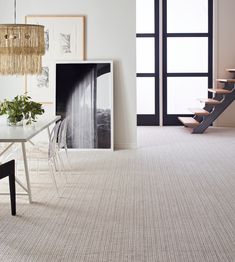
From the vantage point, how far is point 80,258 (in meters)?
3.84

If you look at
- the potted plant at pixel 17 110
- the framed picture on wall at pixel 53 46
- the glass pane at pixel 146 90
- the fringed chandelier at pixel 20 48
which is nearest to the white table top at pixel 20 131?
the potted plant at pixel 17 110

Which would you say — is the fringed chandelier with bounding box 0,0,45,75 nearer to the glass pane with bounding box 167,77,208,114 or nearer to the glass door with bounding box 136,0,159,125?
the glass door with bounding box 136,0,159,125

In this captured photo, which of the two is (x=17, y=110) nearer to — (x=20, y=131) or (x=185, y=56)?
(x=20, y=131)

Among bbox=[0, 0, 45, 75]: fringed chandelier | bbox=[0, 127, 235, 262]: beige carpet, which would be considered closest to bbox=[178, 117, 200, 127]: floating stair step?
bbox=[0, 127, 235, 262]: beige carpet

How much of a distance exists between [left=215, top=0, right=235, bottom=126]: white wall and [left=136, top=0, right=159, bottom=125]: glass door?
1331mm

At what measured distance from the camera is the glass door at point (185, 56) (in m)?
→ 11.9

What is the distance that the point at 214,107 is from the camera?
36.0ft

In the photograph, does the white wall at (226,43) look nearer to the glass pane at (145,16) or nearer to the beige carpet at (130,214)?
the glass pane at (145,16)

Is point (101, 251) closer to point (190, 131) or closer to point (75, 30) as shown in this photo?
point (75, 30)

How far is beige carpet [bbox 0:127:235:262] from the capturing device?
398 centimetres

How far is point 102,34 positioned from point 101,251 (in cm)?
534

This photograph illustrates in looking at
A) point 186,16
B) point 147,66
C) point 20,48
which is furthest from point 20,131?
point 186,16

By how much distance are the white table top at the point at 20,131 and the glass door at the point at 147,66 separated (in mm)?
5726

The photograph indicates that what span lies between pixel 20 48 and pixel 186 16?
694cm
